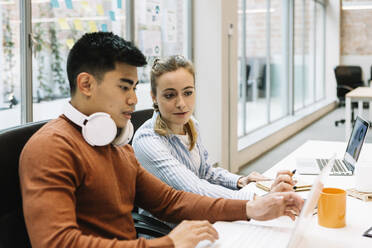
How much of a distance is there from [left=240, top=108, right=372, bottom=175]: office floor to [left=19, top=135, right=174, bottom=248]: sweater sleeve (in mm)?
3733

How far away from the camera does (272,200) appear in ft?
4.41

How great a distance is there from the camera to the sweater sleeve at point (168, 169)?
5.60ft

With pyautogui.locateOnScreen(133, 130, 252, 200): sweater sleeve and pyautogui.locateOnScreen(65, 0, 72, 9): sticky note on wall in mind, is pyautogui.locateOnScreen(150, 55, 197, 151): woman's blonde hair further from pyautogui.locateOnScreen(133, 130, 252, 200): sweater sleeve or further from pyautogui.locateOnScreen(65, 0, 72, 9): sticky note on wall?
pyautogui.locateOnScreen(65, 0, 72, 9): sticky note on wall

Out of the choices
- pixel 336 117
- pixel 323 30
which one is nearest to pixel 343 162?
pixel 336 117

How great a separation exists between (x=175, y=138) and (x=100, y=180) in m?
0.72

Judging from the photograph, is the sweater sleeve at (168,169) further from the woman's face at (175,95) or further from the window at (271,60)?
the window at (271,60)

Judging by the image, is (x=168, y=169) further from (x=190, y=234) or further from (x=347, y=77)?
(x=347, y=77)

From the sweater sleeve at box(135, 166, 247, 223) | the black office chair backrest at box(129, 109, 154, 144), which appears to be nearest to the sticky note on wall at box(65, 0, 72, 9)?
the black office chair backrest at box(129, 109, 154, 144)

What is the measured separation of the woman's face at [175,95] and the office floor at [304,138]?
2968mm

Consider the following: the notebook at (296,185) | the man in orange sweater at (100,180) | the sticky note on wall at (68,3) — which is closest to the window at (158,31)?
the sticky note on wall at (68,3)

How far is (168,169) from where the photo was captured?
173 cm

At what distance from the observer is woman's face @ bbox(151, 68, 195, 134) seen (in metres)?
1.81

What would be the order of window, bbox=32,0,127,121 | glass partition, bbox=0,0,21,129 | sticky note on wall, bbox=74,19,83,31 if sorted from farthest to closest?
sticky note on wall, bbox=74,19,83,31, window, bbox=32,0,127,121, glass partition, bbox=0,0,21,129

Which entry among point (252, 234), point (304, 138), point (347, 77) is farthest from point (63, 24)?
point (347, 77)
